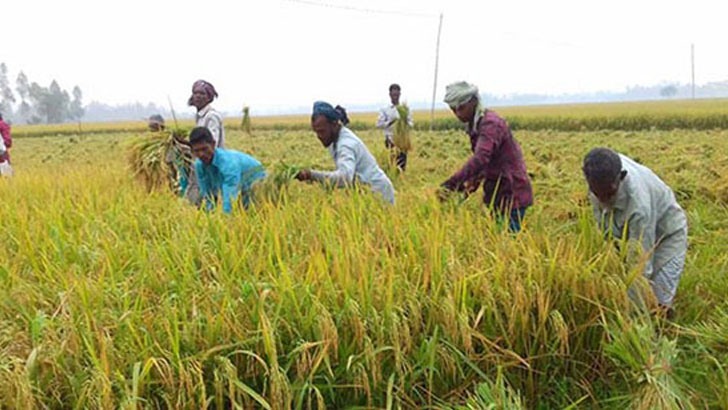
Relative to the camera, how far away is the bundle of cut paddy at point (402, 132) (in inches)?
274

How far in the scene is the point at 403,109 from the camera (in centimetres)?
704

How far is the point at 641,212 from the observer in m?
2.32

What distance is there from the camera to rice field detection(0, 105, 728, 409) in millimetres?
1681

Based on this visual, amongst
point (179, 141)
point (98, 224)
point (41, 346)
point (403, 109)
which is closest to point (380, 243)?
point (41, 346)


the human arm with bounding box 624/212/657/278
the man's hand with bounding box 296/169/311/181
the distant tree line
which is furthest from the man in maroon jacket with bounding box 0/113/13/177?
the distant tree line

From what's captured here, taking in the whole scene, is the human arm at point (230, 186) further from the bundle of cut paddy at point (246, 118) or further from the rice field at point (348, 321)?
the bundle of cut paddy at point (246, 118)

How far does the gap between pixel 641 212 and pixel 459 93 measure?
1302mm

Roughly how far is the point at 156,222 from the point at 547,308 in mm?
2374

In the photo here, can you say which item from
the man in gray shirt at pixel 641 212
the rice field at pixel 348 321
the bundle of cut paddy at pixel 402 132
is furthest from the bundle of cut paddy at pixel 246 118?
the man in gray shirt at pixel 641 212

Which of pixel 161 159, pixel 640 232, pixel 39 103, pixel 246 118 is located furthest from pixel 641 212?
pixel 39 103

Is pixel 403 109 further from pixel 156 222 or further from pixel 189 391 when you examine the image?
pixel 189 391

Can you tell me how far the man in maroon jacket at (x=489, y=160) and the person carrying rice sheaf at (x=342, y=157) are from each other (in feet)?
1.90

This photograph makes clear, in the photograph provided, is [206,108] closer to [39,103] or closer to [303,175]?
[303,175]

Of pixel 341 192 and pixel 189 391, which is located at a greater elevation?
pixel 341 192
